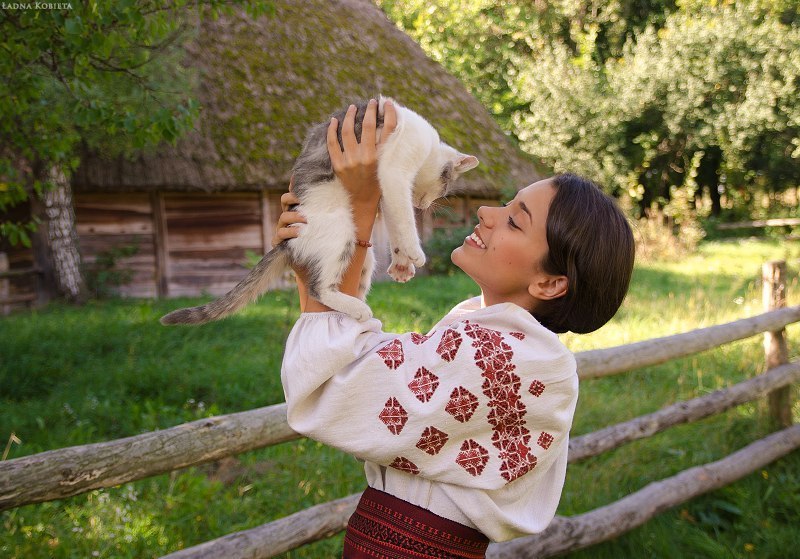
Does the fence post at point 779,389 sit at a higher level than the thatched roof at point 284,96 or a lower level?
lower

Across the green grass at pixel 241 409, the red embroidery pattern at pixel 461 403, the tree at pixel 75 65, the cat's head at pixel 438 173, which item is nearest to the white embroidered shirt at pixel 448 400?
the red embroidery pattern at pixel 461 403

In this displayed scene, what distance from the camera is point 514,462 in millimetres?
1447

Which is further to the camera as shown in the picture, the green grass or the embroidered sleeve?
the green grass

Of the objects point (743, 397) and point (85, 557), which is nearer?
point (85, 557)

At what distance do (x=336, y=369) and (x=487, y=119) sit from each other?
14.1 m

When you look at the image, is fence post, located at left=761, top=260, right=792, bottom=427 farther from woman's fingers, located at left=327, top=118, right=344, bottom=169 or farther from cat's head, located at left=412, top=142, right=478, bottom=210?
woman's fingers, located at left=327, top=118, right=344, bottom=169

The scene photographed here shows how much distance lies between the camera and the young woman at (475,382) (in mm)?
1399

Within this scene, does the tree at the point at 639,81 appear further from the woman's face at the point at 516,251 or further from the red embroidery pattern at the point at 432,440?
the red embroidery pattern at the point at 432,440

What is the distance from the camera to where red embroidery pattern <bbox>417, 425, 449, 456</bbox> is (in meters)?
1.40

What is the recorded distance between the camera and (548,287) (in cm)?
153

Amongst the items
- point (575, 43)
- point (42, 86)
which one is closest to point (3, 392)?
point (42, 86)

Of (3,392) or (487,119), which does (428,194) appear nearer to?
(3,392)

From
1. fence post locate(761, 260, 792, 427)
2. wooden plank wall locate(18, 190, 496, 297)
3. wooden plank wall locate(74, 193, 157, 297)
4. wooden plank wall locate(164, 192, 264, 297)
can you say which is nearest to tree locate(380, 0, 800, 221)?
wooden plank wall locate(18, 190, 496, 297)

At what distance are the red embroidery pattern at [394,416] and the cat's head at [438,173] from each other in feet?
3.45
